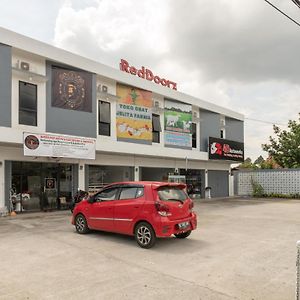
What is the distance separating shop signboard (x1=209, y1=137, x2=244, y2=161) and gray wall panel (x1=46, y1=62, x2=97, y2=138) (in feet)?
38.4

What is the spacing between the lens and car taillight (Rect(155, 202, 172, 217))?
8.62m

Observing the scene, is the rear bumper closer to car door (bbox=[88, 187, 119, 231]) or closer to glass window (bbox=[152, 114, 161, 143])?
car door (bbox=[88, 187, 119, 231])

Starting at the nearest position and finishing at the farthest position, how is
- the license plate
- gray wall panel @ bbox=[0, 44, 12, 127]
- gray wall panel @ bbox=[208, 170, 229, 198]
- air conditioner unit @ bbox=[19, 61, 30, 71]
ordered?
1. the license plate
2. gray wall panel @ bbox=[0, 44, 12, 127]
3. air conditioner unit @ bbox=[19, 61, 30, 71]
4. gray wall panel @ bbox=[208, 170, 229, 198]

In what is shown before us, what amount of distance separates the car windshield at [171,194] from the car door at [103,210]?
1420 millimetres

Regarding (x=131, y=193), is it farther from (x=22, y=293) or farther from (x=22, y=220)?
(x=22, y=220)

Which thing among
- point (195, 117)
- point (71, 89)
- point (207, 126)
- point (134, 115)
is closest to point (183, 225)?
point (71, 89)

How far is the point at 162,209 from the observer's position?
8641 mm

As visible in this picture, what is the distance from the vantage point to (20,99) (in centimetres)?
1575

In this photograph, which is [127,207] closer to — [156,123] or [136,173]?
[136,173]

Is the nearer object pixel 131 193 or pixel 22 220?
pixel 131 193

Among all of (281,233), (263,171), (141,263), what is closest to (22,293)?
(141,263)

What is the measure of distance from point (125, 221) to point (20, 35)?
9.94 meters

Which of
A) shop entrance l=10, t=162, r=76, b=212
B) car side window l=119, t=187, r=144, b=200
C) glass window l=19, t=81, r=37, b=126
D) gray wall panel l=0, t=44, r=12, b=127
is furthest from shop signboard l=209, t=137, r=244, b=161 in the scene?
car side window l=119, t=187, r=144, b=200

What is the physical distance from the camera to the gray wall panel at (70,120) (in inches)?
655
